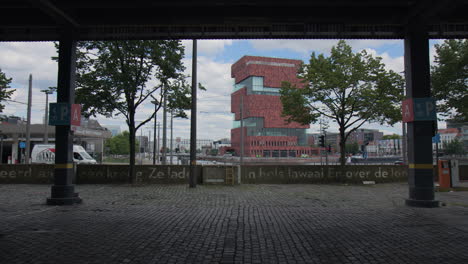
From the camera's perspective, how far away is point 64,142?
11.7m

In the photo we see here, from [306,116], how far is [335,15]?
11.0 metres

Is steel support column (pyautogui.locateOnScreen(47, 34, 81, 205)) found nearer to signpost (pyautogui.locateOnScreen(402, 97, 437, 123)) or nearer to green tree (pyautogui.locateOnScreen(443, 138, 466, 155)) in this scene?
signpost (pyautogui.locateOnScreen(402, 97, 437, 123))

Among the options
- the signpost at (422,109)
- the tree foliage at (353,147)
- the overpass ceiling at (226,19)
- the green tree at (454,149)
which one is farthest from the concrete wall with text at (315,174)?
the tree foliage at (353,147)

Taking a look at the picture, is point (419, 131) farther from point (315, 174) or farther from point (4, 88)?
point (4, 88)

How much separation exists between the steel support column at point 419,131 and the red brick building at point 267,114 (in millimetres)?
79135

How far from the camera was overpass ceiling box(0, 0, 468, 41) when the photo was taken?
1048 centimetres

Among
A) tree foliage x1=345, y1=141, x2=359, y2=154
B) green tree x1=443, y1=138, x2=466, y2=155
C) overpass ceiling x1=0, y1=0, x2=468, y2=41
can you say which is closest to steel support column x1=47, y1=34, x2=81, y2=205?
overpass ceiling x1=0, y1=0, x2=468, y2=41

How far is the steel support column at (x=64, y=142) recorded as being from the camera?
1160cm

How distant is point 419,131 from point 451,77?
12342mm

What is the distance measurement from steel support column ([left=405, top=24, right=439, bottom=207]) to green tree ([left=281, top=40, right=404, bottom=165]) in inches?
313

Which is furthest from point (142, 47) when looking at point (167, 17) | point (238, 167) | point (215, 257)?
point (215, 257)

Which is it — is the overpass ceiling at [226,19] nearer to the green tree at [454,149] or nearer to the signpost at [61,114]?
the signpost at [61,114]

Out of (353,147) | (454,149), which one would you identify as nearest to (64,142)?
(454,149)

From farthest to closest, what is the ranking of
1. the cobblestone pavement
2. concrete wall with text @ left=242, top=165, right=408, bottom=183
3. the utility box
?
concrete wall with text @ left=242, top=165, right=408, bottom=183
the utility box
the cobblestone pavement
